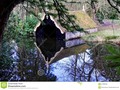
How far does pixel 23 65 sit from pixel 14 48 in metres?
0.12

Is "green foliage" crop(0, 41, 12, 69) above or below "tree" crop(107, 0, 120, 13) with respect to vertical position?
below


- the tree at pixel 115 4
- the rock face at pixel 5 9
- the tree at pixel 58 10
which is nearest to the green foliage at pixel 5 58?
the rock face at pixel 5 9

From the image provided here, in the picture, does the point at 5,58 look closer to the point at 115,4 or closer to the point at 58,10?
Result: the point at 58,10

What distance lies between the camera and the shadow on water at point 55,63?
4.87 ft

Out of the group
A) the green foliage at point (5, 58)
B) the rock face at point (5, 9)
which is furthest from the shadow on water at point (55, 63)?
the rock face at point (5, 9)

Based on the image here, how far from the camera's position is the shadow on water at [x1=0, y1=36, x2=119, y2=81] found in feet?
4.87

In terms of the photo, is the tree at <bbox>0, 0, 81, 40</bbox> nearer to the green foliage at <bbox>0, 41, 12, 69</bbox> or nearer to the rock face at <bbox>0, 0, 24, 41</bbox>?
the rock face at <bbox>0, 0, 24, 41</bbox>

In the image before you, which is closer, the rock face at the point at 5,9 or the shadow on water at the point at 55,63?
the rock face at the point at 5,9

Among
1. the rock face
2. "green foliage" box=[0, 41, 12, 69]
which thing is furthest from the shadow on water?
the rock face

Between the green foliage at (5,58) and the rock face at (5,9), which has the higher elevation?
the rock face at (5,9)

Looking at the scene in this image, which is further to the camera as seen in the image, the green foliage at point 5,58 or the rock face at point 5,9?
the green foliage at point 5,58

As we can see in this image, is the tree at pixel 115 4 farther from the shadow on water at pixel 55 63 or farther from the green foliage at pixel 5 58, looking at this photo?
the green foliage at pixel 5 58

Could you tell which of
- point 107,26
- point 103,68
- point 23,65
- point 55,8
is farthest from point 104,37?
point 23,65

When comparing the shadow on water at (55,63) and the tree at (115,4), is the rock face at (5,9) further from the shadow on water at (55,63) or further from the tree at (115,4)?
the tree at (115,4)
